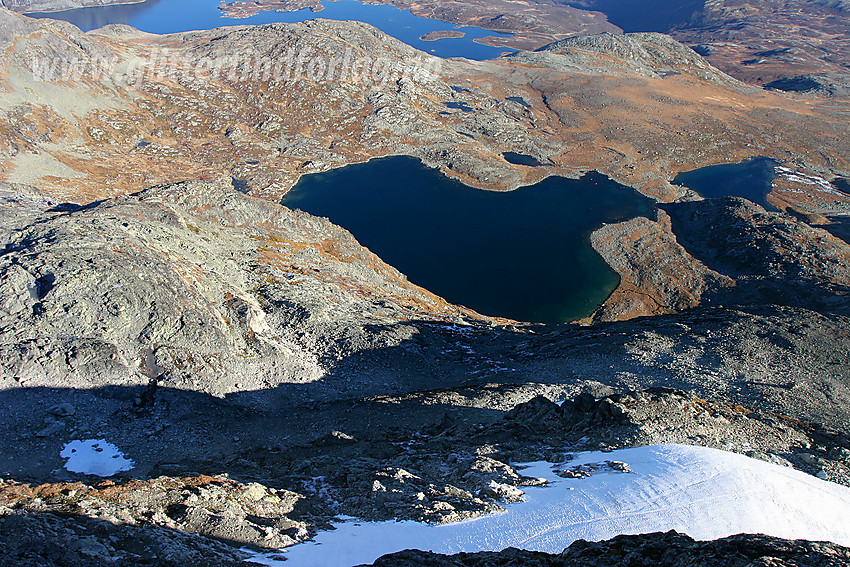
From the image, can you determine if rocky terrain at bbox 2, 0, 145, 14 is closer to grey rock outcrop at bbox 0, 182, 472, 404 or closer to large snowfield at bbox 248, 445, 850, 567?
grey rock outcrop at bbox 0, 182, 472, 404

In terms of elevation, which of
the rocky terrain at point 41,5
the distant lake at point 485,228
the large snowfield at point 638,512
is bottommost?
the distant lake at point 485,228

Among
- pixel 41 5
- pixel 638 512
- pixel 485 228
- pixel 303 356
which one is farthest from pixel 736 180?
pixel 41 5

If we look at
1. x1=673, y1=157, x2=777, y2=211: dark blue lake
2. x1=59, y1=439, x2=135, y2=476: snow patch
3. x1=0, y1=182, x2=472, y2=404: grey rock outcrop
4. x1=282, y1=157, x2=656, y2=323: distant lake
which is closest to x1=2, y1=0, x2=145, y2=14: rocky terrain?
x1=282, y1=157, x2=656, y2=323: distant lake

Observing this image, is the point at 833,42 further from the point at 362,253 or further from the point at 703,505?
the point at 703,505

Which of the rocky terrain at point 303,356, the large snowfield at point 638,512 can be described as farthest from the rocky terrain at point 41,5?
the large snowfield at point 638,512

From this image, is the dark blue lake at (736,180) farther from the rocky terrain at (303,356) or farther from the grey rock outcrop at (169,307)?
the grey rock outcrop at (169,307)

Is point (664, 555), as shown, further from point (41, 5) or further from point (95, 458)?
point (41, 5)
